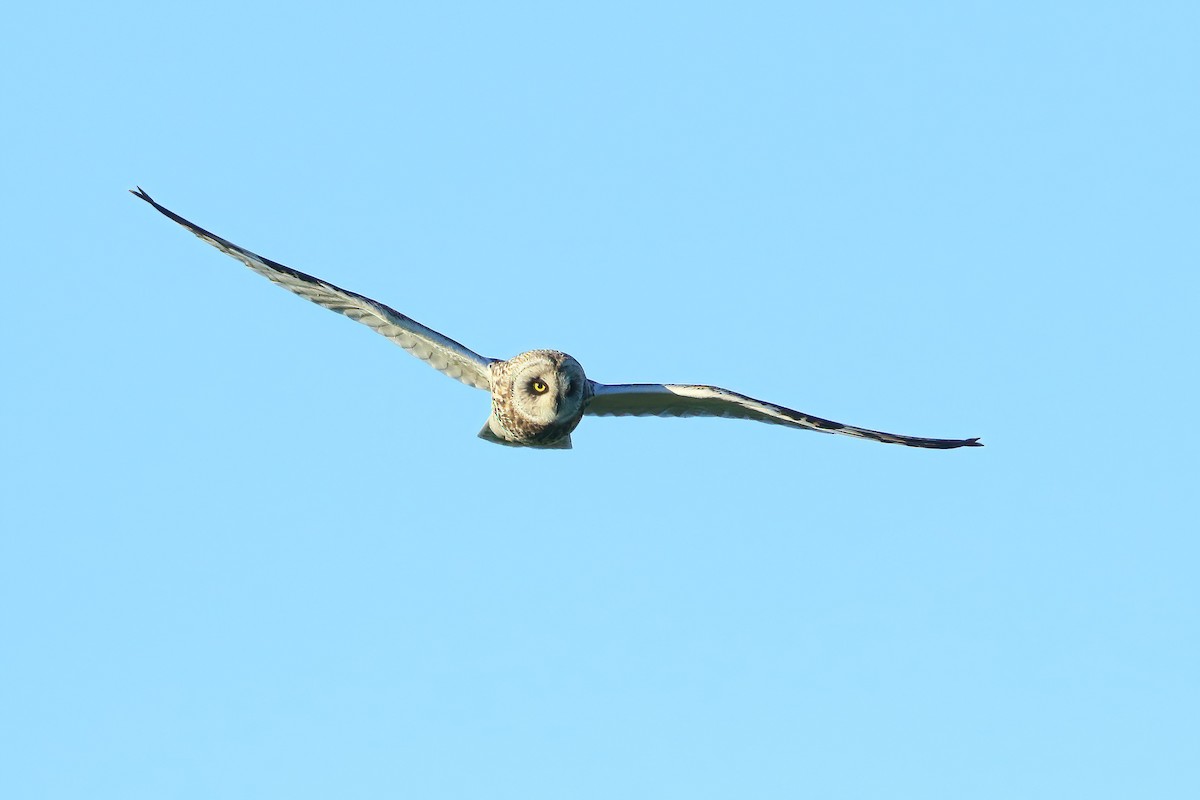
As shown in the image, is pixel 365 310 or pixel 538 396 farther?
pixel 365 310

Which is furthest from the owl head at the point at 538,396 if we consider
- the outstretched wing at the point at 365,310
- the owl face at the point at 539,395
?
the outstretched wing at the point at 365,310

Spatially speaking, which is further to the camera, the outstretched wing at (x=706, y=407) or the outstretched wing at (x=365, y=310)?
the outstretched wing at (x=365, y=310)

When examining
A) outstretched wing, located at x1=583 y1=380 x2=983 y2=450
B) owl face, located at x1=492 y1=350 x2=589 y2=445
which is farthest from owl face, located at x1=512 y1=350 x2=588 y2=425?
outstretched wing, located at x1=583 y1=380 x2=983 y2=450

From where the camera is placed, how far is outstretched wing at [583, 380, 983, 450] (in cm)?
1909

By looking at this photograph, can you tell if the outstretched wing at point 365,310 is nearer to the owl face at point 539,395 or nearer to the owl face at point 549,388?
the owl face at point 539,395

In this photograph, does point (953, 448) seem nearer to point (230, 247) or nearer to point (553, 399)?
point (553, 399)

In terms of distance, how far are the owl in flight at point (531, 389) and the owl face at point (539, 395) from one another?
0.01 meters

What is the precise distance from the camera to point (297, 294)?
19.8m

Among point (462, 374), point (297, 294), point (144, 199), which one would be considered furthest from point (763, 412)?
point (144, 199)

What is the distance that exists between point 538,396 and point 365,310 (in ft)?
8.11

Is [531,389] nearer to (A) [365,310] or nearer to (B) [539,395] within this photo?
(B) [539,395]

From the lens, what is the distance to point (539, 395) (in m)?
19.3

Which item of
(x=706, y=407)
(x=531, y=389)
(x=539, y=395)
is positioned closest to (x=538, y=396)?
(x=539, y=395)

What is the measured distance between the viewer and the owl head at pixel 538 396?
19141 mm
